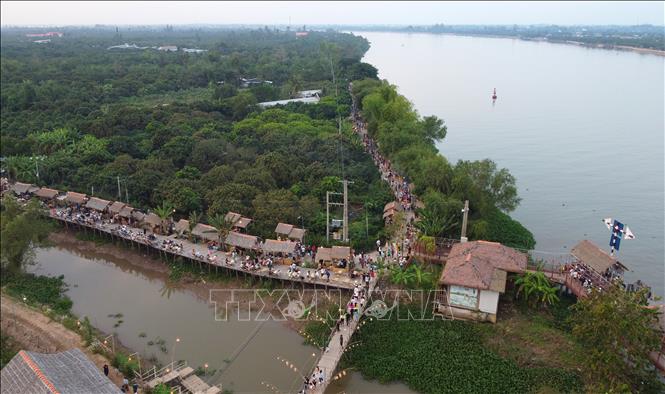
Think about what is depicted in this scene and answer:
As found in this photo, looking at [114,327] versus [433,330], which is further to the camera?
[114,327]

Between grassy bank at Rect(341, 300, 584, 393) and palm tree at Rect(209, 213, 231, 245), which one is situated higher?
palm tree at Rect(209, 213, 231, 245)

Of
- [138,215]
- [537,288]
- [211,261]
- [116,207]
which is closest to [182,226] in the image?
[211,261]

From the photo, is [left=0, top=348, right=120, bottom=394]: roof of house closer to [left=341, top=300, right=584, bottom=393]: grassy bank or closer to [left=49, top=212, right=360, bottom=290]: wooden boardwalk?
[left=341, top=300, right=584, bottom=393]: grassy bank

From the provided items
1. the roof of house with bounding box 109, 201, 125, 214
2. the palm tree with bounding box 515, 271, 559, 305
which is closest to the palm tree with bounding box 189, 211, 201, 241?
the roof of house with bounding box 109, 201, 125, 214

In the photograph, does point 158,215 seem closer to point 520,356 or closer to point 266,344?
point 266,344

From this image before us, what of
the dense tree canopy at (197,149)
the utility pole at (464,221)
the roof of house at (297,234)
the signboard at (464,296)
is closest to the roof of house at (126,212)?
the dense tree canopy at (197,149)

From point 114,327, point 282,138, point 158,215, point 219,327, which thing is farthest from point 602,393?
point 282,138
